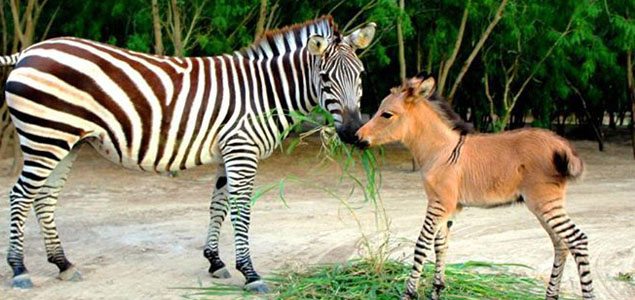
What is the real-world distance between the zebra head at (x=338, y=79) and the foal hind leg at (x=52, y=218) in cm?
217

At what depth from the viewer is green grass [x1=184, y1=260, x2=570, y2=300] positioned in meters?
6.11

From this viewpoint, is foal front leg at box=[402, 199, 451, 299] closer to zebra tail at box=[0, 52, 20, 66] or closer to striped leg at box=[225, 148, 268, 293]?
striped leg at box=[225, 148, 268, 293]

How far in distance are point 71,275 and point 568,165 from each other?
408 centimetres

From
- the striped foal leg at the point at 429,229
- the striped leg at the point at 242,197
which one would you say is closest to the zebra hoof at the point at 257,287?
the striped leg at the point at 242,197

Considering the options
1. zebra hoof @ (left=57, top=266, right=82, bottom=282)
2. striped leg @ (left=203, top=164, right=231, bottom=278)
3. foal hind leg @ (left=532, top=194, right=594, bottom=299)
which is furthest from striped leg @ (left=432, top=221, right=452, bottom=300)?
zebra hoof @ (left=57, top=266, right=82, bottom=282)

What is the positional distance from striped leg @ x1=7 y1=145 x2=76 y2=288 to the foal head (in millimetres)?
2484

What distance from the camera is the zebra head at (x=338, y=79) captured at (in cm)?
645

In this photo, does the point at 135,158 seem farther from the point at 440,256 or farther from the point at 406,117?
the point at 440,256

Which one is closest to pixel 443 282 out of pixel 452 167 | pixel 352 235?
pixel 452 167

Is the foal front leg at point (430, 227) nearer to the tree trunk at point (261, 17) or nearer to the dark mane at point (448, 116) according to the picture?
the dark mane at point (448, 116)

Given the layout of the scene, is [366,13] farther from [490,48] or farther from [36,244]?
[36,244]

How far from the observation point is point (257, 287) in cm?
639

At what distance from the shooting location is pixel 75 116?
627 centimetres

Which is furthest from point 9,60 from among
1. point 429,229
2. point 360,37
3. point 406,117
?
point 429,229
